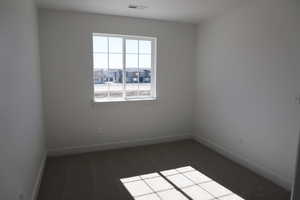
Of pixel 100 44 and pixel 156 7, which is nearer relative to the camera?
pixel 156 7

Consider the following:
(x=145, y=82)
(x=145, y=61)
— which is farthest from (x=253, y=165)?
(x=145, y=61)

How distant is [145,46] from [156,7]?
958 millimetres

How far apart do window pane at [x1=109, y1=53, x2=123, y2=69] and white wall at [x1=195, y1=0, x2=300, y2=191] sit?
1700mm

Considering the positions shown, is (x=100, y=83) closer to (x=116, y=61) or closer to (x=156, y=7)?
(x=116, y=61)

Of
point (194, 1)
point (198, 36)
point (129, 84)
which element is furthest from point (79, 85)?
point (198, 36)

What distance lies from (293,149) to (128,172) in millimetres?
2225

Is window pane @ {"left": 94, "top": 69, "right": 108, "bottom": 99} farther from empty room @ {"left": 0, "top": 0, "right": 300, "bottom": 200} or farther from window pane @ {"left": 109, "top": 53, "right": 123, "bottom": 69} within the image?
window pane @ {"left": 109, "top": 53, "right": 123, "bottom": 69}

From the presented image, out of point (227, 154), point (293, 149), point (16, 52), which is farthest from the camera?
point (227, 154)

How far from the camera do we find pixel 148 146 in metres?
4.05

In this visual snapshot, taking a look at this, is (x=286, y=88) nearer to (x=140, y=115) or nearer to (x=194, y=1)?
(x=194, y=1)

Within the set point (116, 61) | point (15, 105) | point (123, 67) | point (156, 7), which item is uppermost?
point (156, 7)

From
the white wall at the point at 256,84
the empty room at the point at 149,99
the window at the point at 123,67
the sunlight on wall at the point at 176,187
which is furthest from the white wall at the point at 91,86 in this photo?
the sunlight on wall at the point at 176,187

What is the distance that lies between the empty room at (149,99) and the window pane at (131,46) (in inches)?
0.8

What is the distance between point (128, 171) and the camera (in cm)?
302
